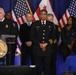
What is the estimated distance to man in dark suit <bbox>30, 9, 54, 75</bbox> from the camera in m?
5.76

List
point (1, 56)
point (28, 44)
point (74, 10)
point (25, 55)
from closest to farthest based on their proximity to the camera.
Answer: point (1, 56) → point (28, 44) → point (25, 55) → point (74, 10)

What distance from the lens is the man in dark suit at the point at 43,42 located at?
5.76m

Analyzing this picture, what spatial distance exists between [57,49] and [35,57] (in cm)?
93

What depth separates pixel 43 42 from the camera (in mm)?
5793

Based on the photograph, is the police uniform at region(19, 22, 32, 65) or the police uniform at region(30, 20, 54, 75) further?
the police uniform at region(19, 22, 32, 65)

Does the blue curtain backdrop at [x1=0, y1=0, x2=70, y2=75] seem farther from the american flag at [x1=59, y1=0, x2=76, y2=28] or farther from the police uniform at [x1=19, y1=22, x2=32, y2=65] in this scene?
the police uniform at [x1=19, y1=22, x2=32, y2=65]

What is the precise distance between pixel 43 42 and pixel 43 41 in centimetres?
3

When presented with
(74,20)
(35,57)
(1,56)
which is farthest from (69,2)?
(1,56)

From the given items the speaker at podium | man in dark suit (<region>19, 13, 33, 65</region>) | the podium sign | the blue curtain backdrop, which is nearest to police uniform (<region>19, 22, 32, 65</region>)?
man in dark suit (<region>19, 13, 33, 65</region>)

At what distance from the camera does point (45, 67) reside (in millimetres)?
5891

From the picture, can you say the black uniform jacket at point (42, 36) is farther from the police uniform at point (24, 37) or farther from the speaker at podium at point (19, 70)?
the speaker at podium at point (19, 70)

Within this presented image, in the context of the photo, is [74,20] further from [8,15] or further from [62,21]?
[8,15]

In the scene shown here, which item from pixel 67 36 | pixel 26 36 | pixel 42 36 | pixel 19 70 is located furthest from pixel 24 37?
pixel 19 70

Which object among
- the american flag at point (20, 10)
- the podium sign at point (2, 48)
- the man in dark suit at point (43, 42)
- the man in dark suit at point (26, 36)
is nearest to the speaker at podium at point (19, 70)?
the podium sign at point (2, 48)
